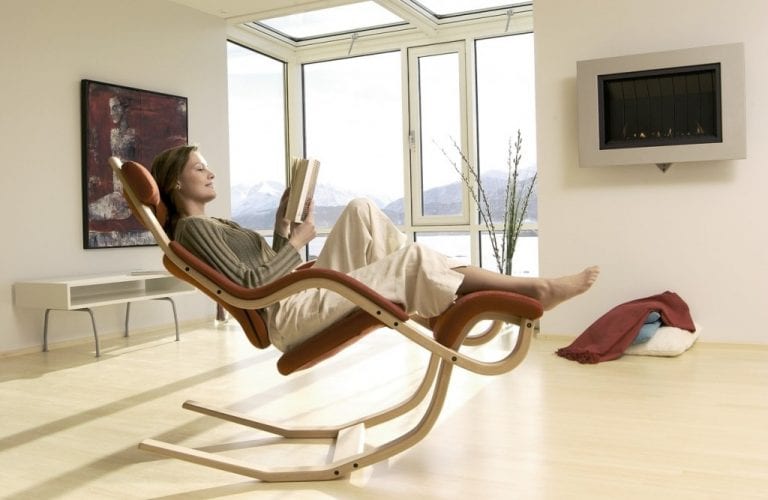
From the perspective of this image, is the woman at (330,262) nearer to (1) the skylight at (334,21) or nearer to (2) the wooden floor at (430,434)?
(2) the wooden floor at (430,434)

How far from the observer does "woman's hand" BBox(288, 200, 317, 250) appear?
2.58 meters

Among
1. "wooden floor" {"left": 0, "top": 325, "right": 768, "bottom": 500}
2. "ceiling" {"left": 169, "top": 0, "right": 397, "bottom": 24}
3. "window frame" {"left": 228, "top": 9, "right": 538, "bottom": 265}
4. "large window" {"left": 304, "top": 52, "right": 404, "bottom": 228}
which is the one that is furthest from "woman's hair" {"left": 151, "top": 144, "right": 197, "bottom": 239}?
"large window" {"left": 304, "top": 52, "right": 404, "bottom": 228}

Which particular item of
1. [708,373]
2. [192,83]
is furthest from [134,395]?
[192,83]

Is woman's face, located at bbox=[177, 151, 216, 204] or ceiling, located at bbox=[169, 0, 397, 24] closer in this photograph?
woman's face, located at bbox=[177, 151, 216, 204]

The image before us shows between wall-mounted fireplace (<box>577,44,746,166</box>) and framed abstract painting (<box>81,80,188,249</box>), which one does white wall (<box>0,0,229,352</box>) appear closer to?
framed abstract painting (<box>81,80,188,249</box>)

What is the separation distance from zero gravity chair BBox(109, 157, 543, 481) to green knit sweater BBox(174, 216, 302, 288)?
0.08m

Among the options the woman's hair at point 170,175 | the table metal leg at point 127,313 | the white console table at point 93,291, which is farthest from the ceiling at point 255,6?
the woman's hair at point 170,175

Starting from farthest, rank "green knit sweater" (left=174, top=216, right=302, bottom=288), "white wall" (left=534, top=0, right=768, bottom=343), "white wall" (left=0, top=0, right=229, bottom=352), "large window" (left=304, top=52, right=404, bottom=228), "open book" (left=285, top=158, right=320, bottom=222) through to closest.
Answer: "large window" (left=304, top=52, right=404, bottom=228), "white wall" (left=0, top=0, right=229, bottom=352), "white wall" (left=534, top=0, right=768, bottom=343), "open book" (left=285, top=158, right=320, bottom=222), "green knit sweater" (left=174, top=216, right=302, bottom=288)

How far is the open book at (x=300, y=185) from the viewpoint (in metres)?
2.45

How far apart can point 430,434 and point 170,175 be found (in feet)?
4.36

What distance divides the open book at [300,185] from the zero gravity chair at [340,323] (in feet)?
1.24

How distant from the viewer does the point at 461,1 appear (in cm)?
597

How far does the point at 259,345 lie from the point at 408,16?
4.25 m

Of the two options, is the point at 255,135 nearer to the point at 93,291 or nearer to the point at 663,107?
the point at 93,291
